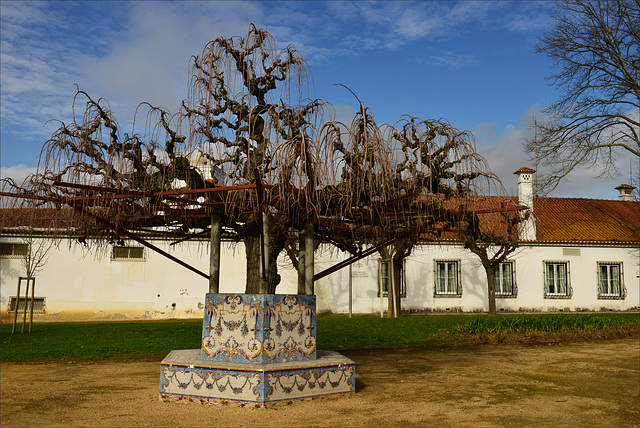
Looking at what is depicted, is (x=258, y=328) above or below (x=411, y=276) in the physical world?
below

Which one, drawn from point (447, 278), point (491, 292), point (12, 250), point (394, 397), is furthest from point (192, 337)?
point (447, 278)

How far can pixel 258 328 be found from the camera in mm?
7027

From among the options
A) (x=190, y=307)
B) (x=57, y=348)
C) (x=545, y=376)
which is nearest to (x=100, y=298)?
(x=190, y=307)

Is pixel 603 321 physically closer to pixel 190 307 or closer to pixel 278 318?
pixel 278 318

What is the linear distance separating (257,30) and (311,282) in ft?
12.3

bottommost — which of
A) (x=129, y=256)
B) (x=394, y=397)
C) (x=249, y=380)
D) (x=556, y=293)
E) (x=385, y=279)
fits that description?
(x=394, y=397)

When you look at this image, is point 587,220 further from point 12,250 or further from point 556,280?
point 12,250

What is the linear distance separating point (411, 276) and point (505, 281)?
5.02 meters

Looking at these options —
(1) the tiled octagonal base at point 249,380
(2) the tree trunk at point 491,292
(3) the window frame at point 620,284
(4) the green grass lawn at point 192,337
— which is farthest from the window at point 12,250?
(3) the window frame at point 620,284

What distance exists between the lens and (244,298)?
7.21 meters

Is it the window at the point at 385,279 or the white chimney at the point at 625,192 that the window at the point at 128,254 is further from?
the white chimney at the point at 625,192

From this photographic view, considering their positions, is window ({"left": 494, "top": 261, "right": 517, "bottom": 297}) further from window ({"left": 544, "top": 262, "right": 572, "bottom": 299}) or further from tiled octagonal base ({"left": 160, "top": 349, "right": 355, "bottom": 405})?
tiled octagonal base ({"left": 160, "top": 349, "right": 355, "bottom": 405})

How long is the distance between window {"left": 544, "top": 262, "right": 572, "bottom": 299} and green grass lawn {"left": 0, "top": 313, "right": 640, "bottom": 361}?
9346mm

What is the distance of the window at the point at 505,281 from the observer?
2623 centimetres
